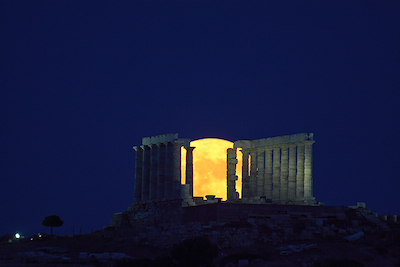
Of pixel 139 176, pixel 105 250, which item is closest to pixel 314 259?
pixel 105 250

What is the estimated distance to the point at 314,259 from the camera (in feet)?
246

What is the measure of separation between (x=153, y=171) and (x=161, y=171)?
7.07ft

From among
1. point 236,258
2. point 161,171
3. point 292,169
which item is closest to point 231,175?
point 292,169

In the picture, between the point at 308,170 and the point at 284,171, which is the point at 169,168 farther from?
the point at 308,170

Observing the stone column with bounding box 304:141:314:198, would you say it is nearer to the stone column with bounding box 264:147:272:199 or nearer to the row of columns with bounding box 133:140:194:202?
the stone column with bounding box 264:147:272:199

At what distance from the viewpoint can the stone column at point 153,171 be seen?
336ft

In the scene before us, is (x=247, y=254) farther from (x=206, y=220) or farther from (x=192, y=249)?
(x=206, y=220)

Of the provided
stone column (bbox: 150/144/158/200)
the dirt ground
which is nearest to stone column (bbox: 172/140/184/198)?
stone column (bbox: 150/144/158/200)

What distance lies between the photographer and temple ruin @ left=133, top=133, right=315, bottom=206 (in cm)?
9856

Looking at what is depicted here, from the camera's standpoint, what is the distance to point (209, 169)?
109 metres

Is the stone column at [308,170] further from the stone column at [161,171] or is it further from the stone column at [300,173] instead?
the stone column at [161,171]

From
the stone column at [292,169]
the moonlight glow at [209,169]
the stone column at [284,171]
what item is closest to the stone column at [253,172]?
the stone column at [284,171]

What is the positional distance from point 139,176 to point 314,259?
3770 cm

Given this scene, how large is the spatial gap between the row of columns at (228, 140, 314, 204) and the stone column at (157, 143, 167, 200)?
8.03 metres
